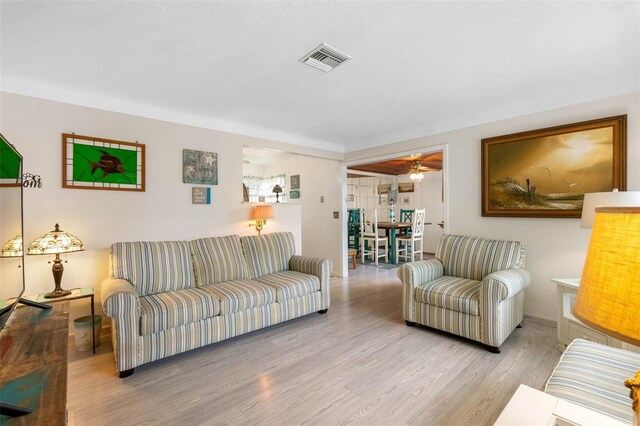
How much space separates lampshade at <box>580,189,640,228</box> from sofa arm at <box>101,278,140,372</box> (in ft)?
10.5

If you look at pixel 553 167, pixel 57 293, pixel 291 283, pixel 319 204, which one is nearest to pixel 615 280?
pixel 291 283

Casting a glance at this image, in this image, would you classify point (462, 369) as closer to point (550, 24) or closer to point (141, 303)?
point (550, 24)

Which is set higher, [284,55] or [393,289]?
[284,55]

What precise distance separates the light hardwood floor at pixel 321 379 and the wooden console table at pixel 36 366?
61 cm

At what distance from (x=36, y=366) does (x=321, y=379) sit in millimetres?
1557

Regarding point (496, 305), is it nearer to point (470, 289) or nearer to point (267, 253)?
point (470, 289)

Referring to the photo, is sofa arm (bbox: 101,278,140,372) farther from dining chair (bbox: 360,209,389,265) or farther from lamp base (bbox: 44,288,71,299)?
dining chair (bbox: 360,209,389,265)

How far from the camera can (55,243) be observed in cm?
229

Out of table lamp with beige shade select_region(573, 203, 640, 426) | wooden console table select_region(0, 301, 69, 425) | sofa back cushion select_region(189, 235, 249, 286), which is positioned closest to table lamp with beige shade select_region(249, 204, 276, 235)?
sofa back cushion select_region(189, 235, 249, 286)

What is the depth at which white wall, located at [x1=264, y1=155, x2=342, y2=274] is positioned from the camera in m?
5.16

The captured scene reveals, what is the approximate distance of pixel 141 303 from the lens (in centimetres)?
233

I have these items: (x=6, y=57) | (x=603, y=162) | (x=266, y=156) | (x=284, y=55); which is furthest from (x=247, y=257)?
(x=603, y=162)

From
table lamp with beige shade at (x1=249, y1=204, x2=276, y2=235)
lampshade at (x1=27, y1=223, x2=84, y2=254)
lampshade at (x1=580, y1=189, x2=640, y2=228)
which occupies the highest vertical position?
lampshade at (x1=580, y1=189, x2=640, y2=228)

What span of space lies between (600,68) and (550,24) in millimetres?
1010
